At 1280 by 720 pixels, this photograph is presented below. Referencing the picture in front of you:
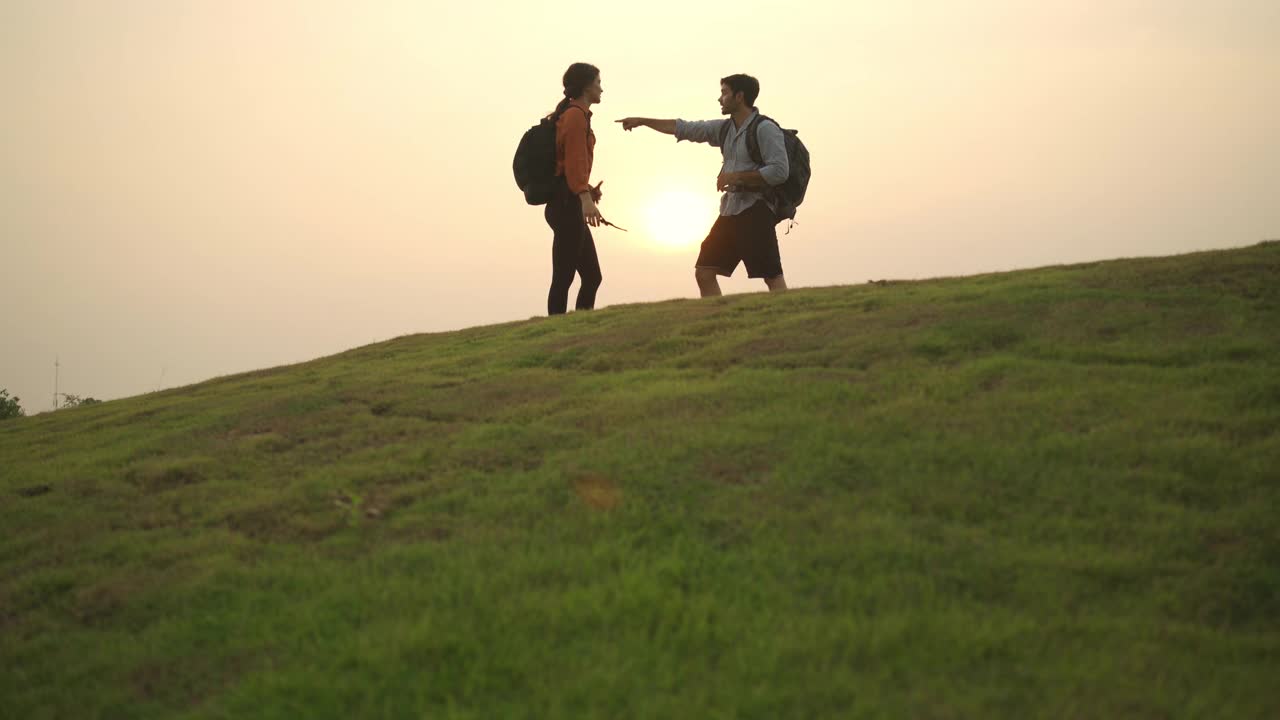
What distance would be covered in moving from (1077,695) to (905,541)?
1.37 metres

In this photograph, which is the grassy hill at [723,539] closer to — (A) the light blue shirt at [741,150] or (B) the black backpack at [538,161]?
(A) the light blue shirt at [741,150]

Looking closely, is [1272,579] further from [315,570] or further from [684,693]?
[315,570]

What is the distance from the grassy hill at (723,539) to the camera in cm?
496


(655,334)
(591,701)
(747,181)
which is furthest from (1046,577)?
(747,181)

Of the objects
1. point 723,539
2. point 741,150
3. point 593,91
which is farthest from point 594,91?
point 723,539

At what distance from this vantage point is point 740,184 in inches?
507

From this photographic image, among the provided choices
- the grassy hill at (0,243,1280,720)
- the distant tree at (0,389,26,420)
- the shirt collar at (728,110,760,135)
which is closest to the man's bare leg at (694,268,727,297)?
the shirt collar at (728,110,760,135)

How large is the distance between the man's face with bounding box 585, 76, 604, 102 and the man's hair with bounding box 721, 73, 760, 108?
4.40 feet

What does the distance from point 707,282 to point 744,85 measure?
6.95 ft

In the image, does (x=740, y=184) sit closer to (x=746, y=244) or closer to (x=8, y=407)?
(x=746, y=244)

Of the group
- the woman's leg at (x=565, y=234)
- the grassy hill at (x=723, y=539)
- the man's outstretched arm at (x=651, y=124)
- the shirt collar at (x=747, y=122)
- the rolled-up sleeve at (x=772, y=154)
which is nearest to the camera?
the grassy hill at (x=723, y=539)

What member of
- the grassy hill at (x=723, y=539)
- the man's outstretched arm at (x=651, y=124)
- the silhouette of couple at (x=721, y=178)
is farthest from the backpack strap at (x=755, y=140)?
the grassy hill at (x=723, y=539)

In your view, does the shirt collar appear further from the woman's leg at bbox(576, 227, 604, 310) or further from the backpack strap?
the woman's leg at bbox(576, 227, 604, 310)

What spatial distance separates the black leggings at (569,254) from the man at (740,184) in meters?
1.07
